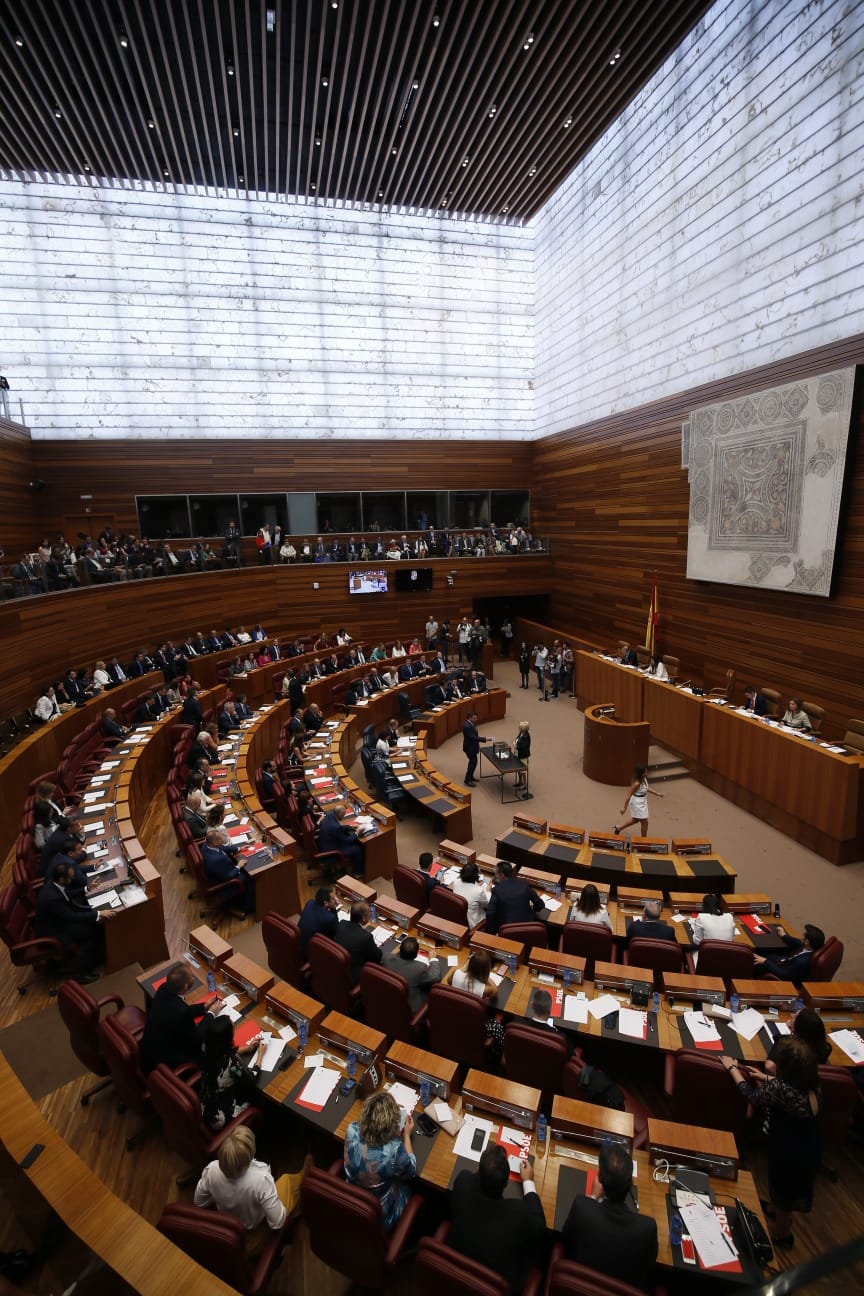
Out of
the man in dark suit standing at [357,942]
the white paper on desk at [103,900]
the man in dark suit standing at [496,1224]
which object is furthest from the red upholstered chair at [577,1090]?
the white paper on desk at [103,900]

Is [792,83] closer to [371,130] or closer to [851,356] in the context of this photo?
[851,356]

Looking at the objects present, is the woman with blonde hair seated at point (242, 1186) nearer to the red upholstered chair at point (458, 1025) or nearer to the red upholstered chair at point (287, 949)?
the red upholstered chair at point (458, 1025)

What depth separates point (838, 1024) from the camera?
13.7ft

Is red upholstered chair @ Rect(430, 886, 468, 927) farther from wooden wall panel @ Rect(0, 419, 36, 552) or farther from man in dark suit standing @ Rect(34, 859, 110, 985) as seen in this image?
wooden wall panel @ Rect(0, 419, 36, 552)

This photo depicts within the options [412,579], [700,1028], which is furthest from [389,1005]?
[412,579]

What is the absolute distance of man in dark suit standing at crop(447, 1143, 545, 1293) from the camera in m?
2.54

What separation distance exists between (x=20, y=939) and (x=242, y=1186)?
3590 millimetres

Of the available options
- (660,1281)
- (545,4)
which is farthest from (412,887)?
Answer: (545,4)

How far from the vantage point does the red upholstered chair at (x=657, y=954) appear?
471 centimetres

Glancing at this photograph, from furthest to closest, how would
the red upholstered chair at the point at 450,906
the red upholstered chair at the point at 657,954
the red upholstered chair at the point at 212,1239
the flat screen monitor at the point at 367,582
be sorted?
1. the flat screen monitor at the point at 367,582
2. the red upholstered chair at the point at 450,906
3. the red upholstered chair at the point at 657,954
4. the red upholstered chair at the point at 212,1239

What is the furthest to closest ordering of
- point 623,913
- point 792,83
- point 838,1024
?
point 792,83 < point 623,913 < point 838,1024

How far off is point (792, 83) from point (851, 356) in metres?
5.08

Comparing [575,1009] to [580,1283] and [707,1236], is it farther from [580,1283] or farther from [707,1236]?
[580,1283]

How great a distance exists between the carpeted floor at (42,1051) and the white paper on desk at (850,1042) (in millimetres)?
5080
